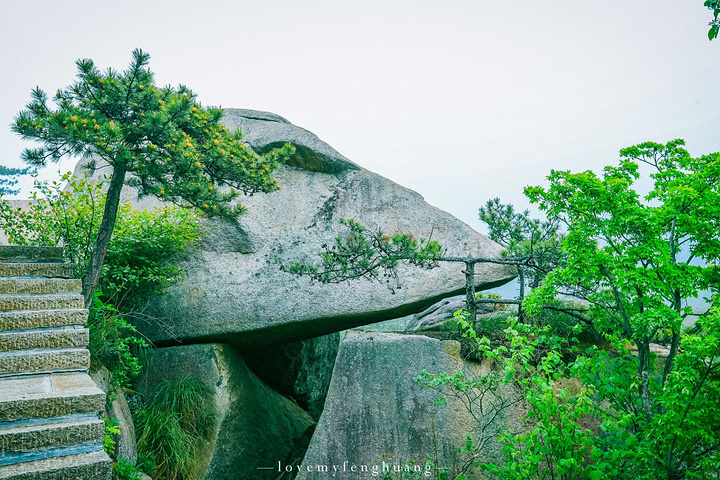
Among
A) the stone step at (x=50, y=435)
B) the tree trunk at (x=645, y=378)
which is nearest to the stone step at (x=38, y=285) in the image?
the stone step at (x=50, y=435)

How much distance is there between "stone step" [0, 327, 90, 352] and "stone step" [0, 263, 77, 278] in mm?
1215

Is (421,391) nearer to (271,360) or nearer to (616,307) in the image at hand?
(616,307)

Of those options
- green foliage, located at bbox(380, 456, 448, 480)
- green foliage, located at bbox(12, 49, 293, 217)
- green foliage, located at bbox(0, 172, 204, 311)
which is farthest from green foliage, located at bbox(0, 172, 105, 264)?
green foliage, located at bbox(380, 456, 448, 480)

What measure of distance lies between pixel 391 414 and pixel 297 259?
2439 mm

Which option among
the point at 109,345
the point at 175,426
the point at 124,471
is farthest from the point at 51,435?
the point at 175,426

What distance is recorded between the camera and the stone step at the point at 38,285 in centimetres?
425

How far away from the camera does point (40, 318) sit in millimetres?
3818

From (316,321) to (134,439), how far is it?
2.48 metres

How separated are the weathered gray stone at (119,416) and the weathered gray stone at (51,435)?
5.70 ft

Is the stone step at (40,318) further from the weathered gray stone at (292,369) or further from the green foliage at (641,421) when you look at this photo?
the weathered gray stone at (292,369)

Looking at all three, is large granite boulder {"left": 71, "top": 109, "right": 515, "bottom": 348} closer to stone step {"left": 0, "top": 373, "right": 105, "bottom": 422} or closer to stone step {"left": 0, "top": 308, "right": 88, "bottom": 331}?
stone step {"left": 0, "top": 308, "right": 88, "bottom": 331}

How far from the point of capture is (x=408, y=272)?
6.25 m

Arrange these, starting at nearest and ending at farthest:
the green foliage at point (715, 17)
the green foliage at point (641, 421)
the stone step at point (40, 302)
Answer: the green foliage at point (715, 17)
the green foliage at point (641, 421)
the stone step at point (40, 302)

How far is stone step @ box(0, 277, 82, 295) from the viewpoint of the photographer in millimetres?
4254
